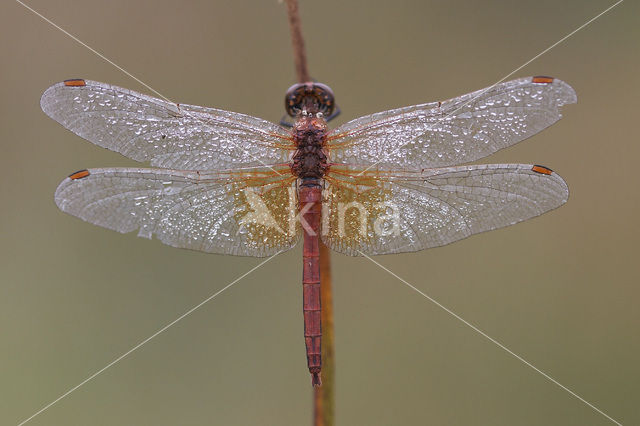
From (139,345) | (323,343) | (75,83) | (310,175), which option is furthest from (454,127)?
(139,345)

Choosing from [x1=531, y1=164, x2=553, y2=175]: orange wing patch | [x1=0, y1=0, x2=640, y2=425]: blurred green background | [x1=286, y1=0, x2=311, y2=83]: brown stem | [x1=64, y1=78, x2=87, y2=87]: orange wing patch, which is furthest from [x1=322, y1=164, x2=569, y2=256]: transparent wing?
[x1=0, y1=0, x2=640, y2=425]: blurred green background

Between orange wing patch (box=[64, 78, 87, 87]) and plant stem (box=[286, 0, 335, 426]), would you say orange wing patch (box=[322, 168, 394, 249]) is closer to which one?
plant stem (box=[286, 0, 335, 426])

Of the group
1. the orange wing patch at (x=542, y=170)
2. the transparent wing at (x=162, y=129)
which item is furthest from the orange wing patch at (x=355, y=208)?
the orange wing patch at (x=542, y=170)

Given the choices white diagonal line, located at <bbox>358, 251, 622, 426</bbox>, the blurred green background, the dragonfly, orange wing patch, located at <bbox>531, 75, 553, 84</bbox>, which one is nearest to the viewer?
orange wing patch, located at <bbox>531, 75, 553, 84</bbox>

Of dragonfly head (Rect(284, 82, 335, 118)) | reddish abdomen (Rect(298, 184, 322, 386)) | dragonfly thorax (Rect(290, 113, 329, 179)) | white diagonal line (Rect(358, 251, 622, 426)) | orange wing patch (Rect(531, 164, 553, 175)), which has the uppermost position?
dragonfly head (Rect(284, 82, 335, 118))

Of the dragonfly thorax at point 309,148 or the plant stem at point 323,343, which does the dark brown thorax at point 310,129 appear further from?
the plant stem at point 323,343

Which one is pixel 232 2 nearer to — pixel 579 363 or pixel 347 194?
pixel 347 194

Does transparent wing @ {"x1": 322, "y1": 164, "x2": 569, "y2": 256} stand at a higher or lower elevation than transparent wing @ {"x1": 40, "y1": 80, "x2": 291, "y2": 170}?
lower
